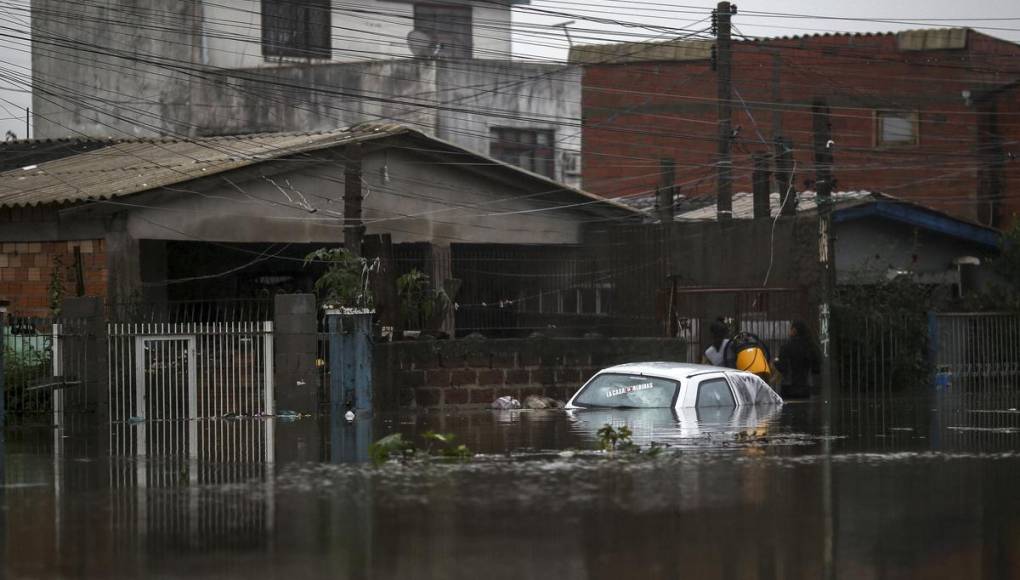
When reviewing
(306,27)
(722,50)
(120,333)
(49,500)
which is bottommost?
(49,500)

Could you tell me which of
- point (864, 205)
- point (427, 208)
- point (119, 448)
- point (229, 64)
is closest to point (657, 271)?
point (427, 208)

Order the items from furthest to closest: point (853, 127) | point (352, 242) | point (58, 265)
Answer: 1. point (853, 127)
2. point (58, 265)
3. point (352, 242)

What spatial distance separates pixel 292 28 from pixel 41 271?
59.6ft

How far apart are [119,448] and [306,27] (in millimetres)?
28222

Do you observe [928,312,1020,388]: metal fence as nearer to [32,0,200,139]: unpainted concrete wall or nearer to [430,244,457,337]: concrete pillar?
[430,244,457,337]: concrete pillar

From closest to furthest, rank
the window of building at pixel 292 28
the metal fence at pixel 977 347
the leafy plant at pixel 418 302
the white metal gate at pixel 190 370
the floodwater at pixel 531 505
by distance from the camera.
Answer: the floodwater at pixel 531 505 → the white metal gate at pixel 190 370 → the leafy plant at pixel 418 302 → the metal fence at pixel 977 347 → the window of building at pixel 292 28

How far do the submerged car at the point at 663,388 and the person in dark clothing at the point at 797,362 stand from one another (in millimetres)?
5981

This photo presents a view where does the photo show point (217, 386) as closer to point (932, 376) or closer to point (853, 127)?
point (932, 376)

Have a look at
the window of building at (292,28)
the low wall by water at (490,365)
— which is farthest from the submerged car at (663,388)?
the window of building at (292,28)

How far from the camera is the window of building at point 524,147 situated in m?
42.3

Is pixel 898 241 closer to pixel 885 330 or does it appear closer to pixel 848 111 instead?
pixel 885 330

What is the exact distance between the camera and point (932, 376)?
28.2 m

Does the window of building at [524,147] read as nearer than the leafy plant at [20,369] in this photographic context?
No

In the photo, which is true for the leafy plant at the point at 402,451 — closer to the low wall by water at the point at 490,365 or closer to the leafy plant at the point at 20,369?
the low wall by water at the point at 490,365
